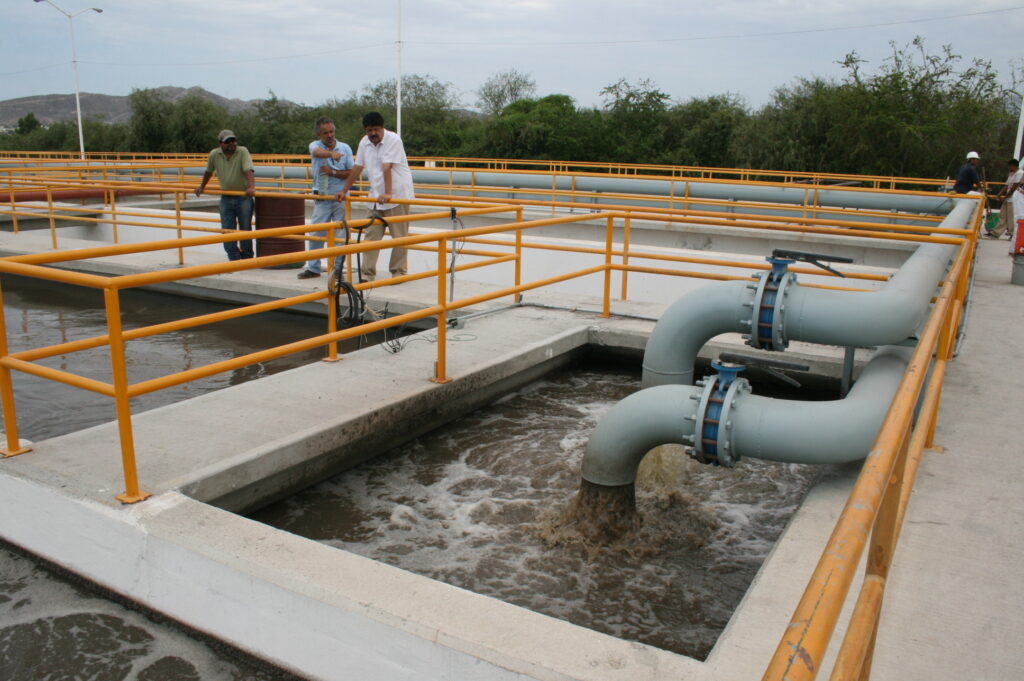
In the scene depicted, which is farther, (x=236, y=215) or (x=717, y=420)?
(x=236, y=215)

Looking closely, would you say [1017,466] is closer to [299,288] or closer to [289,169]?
[299,288]

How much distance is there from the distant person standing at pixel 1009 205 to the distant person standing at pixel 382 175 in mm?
10762

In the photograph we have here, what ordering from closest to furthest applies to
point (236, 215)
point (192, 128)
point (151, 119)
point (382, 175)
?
point (382, 175) < point (236, 215) < point (192, 128) < point (151, 119)

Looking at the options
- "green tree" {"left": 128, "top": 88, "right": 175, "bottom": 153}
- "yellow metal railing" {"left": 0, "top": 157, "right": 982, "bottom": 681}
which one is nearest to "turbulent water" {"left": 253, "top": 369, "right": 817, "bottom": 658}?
"yellow metal railing" {"left": 0, "top": 157, "right": 982, "bottom": 681}

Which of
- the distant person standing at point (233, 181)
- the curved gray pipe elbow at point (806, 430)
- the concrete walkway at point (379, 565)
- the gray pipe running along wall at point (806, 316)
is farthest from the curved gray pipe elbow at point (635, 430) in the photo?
the distant person standing at point (233, 181)

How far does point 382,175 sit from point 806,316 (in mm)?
5413

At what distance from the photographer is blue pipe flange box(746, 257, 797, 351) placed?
464cm

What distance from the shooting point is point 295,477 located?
4672 mm

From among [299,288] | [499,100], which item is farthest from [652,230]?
[499,100]

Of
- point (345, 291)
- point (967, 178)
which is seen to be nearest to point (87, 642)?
point (345, 291)

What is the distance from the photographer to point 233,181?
9.68 meters

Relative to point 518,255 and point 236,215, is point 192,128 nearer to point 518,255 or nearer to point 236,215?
point 236,215

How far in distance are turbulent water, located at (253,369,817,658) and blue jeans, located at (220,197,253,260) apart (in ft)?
16.8

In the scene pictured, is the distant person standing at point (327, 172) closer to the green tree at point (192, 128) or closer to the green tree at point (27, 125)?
the green tree at point (192, 128)
